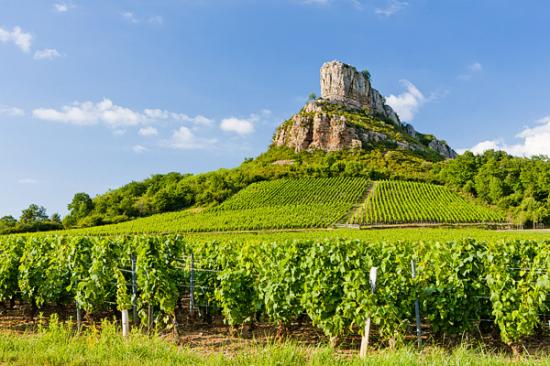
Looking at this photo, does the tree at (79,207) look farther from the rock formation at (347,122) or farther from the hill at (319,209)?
the rock formation at (347,122)

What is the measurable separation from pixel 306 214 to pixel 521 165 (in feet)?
158

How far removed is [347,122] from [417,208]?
189 feet

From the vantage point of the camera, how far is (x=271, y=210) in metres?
55.8

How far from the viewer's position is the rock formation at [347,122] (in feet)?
348

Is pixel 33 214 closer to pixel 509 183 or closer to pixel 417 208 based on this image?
pixel 417 208

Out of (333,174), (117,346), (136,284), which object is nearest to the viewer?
(117,346)

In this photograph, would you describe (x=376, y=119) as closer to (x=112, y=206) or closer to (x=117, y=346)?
(x=112, y=206)

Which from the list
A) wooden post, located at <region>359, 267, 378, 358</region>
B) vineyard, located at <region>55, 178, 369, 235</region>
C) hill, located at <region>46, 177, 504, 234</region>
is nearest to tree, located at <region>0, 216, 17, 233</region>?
hill, located at <region>46, 177, 504, 234</region>

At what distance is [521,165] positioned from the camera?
73438 millimetres

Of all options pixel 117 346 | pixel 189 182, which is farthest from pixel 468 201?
pixel 117 346

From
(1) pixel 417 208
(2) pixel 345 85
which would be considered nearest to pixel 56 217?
(1) pixel 417 208

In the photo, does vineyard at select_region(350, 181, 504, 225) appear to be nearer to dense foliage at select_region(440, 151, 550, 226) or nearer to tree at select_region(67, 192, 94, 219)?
dense foliage at select_region(440, 151, 550, 226)

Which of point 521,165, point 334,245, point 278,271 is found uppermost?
point 521,165

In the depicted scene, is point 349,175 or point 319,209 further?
point 349,175
